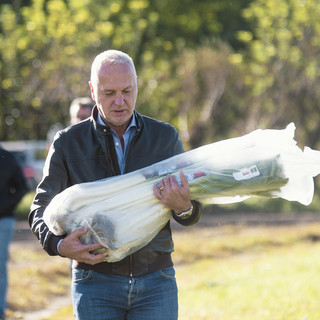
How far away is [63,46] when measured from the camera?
20641 millimetres

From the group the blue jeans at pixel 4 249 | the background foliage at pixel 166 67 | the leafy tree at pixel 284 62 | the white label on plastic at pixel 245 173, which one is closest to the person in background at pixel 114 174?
the white label on plastic at pixel 245 173

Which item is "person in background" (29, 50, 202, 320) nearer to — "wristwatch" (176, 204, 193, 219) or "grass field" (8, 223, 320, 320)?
"wristwatch" (176, 204, 193, 219)

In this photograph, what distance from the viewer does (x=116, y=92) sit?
10.7ft

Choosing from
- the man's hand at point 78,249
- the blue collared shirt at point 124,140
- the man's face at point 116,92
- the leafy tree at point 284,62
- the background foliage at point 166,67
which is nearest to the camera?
the man's hand at point 78,249

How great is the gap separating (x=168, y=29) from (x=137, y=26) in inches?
265

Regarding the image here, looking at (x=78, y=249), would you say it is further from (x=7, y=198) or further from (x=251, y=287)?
(x=251, y=287)

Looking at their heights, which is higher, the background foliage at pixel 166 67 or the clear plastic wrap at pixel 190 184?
the background foliage at pixel 166 67

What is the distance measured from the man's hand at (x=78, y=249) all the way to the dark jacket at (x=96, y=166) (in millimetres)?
185

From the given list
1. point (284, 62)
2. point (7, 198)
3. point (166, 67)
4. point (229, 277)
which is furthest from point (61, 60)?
point (7, 198)

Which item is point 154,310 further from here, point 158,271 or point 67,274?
point 67,274

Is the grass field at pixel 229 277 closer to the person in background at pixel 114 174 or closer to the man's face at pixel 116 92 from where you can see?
the person in background at pixel 114 174

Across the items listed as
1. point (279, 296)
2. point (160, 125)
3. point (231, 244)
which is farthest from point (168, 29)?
point (160, 125)

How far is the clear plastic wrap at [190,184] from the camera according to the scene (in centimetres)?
321

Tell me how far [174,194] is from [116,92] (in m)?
0.57
